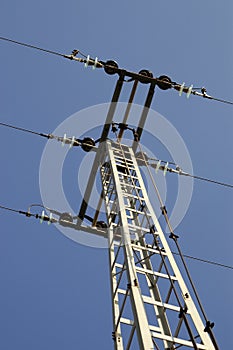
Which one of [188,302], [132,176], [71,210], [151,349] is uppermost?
[71,210]

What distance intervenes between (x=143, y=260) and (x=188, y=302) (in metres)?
1.27

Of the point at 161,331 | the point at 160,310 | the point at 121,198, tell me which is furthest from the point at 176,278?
the point at 121,198

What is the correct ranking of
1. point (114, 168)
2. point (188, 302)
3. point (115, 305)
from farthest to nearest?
1. point (114, 168)
2. point (115, 305)
3. point (188, 302)

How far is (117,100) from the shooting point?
11.4 m

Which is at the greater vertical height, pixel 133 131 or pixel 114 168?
pixel 133 131

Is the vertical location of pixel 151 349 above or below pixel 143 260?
below

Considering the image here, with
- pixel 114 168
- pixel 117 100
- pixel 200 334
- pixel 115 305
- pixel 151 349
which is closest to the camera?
pixel 151 349

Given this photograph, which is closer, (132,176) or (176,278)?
(176,278)

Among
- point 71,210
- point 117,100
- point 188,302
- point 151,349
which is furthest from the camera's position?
point 71,210

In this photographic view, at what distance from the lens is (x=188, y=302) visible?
21.2 ft

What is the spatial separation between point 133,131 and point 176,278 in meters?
5.58

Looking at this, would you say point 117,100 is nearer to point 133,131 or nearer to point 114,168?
point 133,131

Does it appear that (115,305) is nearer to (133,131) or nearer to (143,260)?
(143,260)

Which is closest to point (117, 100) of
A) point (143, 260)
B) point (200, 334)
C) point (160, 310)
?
point (143, 260)
